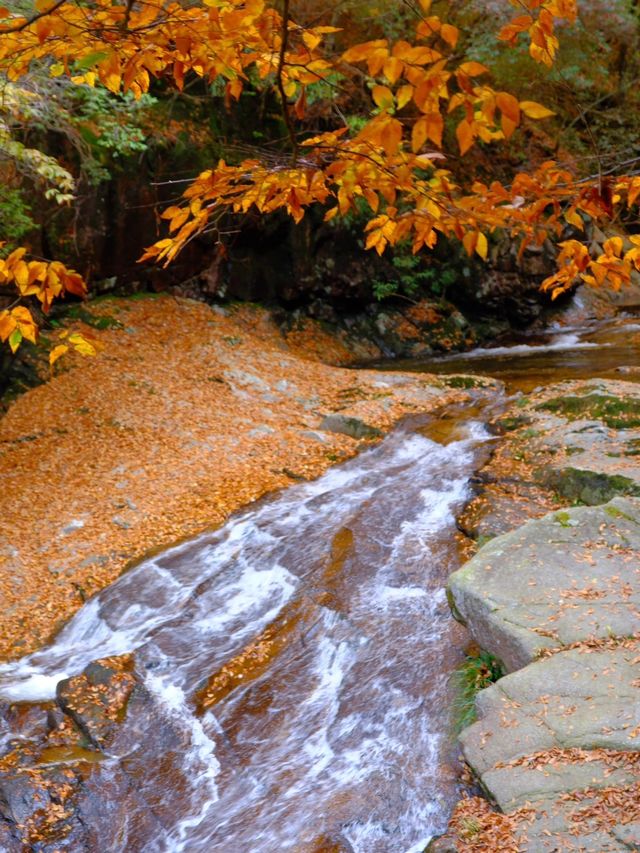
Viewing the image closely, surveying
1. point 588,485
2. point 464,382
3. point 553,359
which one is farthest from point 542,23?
point 553,359

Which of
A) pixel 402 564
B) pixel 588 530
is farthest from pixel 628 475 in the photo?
pixel 402 564

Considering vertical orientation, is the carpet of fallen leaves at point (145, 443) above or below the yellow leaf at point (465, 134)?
below

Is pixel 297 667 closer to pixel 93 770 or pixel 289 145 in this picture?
pixel 93 770

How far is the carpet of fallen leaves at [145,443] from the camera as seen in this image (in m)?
7.48

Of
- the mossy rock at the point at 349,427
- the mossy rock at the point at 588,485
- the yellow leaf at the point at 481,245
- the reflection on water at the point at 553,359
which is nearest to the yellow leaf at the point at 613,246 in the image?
the yellow leaf at the point at 481,245

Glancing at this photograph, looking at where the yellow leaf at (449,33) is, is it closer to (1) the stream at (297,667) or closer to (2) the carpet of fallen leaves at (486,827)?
(2) the carpet of fallen leaves at (486,827)

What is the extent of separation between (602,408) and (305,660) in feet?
17.1

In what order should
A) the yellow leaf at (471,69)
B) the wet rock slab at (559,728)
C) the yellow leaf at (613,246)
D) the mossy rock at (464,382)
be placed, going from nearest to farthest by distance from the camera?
the yellow leaf at (471,69) < the yellow leaf at (613,246) < the wet rock slab at (559,728) < the mossy rock at (464,382)

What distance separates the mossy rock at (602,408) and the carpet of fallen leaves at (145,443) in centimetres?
235

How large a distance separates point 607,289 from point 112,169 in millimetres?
13137

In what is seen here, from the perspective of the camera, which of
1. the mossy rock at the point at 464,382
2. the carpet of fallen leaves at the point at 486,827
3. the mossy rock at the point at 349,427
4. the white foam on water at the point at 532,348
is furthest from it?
the white foam on water at the point at 532,348

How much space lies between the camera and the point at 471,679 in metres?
5.05

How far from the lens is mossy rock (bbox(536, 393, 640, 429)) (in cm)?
840

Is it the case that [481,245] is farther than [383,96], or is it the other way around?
[481,245]
